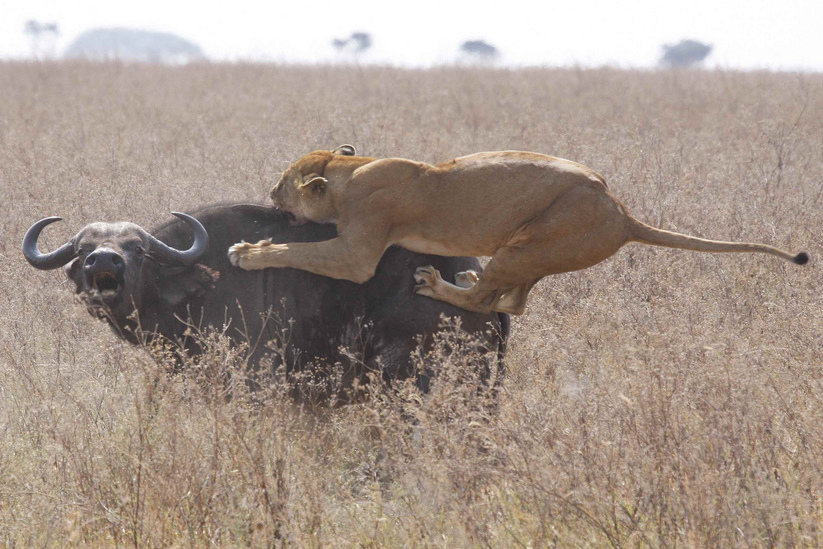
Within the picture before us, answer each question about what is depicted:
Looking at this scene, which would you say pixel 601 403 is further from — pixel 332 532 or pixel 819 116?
pixel 819 116

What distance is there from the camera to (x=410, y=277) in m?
5.20

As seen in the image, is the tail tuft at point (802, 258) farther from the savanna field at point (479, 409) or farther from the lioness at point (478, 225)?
the savanna field at point (479, 409)

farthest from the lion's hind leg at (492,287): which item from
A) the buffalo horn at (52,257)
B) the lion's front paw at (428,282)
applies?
the buffalo horn at (52,257)

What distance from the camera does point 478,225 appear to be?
4.94 m

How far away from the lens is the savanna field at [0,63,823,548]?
12.2 feet

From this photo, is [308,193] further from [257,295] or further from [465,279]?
[465,279]

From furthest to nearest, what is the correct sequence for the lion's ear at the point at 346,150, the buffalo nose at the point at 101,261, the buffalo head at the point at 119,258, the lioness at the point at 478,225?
the lion's ear at the point at 346,150, the buffalo head at the point at 119,258, the buffalo nose at the point at 101,261, the lioness at the point at 478,225

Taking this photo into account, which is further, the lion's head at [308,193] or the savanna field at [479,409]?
the lion's head at [308,193]

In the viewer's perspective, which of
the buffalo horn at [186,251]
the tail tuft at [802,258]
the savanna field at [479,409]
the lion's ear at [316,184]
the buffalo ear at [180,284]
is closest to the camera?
the savanna field at [479,409]

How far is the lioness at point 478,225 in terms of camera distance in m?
4.79

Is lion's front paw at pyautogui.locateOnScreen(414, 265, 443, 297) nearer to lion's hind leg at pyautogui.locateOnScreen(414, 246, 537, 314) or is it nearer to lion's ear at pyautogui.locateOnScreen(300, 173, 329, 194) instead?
lion's hind leg at pyautogui.locateOnScreen(414, 246, 537, 314)

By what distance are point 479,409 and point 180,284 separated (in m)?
2.17

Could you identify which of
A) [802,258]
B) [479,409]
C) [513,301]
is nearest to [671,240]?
[802,258]

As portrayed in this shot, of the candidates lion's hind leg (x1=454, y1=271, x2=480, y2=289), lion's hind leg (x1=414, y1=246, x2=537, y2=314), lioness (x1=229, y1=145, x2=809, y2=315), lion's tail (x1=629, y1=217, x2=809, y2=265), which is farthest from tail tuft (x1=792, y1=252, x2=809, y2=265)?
lion's hind leg (x1=454, y1=271, x2=480, y2=289)
